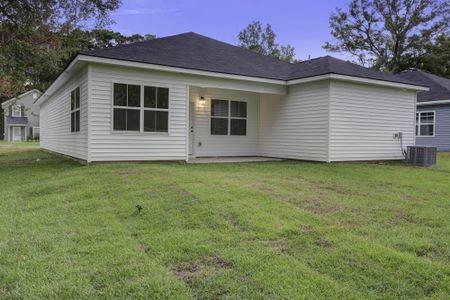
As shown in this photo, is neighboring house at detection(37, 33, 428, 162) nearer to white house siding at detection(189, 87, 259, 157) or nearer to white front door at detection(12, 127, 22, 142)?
white house siding at detection(189, 87, 259, 157)

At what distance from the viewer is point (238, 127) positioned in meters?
12.5

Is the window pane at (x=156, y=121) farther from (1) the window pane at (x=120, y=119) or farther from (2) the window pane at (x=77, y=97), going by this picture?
(2) the window pane at (x=77, y=97)

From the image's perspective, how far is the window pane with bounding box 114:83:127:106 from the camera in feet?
29.0

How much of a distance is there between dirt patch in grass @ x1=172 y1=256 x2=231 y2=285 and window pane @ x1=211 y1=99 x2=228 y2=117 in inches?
363

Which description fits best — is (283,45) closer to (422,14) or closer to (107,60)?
(422,14)

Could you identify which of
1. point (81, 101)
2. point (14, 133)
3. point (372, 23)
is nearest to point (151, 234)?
point (81, 101)

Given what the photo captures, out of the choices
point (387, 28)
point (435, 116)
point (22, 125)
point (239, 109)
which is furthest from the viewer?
point (22, 125)

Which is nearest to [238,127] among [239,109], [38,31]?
[239,109]

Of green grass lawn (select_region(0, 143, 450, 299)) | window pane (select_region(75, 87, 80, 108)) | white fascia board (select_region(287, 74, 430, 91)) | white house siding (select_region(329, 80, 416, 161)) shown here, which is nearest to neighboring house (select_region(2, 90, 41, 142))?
window pane (select_region(75, 87, 80, 108))

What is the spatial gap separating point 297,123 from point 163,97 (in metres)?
4.47

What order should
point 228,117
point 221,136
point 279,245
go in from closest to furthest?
point 279,245 < point 221,136 < point 228,117

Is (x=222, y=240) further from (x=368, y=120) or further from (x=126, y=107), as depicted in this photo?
(x=368, y=120)

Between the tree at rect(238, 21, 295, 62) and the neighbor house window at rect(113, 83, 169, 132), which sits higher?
the tree at rect(238, 21, 295, 62)

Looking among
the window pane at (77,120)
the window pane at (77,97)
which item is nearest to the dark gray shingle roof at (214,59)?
the window pane at (77,97)
